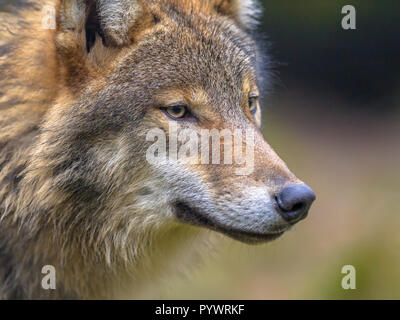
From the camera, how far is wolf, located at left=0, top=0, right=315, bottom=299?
4.34m

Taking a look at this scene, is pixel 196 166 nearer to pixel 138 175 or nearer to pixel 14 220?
pixel 138 175

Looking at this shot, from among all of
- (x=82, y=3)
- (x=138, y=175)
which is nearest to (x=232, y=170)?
(x=138, y=175)

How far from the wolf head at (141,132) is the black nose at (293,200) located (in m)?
0.15

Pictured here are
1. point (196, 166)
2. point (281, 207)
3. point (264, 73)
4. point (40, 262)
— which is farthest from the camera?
point (264, 73)

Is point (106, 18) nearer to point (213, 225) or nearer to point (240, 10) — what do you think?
point (240, 10)

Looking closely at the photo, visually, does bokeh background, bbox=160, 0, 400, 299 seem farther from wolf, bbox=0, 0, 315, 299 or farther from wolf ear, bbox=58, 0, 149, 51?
wolf ear, bbox=58, 0, 149, 51

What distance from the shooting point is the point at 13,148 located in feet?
14.9

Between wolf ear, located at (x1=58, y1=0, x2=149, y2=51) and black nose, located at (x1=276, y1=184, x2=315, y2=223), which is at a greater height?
wolf ear, located at (x1=58, y1=0, x2=149, y2=51)

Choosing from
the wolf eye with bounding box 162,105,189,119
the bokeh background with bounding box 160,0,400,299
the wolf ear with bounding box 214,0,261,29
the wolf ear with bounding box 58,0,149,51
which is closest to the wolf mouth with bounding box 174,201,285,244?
the wolf eye with bounding box 162,105,189,119

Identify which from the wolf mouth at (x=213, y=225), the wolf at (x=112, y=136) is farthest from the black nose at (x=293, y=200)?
the wolf mouth at (x=213, y=225)

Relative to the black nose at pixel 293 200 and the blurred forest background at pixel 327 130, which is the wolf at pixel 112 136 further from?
the blurred forest background at pixel 327 130

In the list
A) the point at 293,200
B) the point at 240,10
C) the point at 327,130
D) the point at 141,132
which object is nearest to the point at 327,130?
the point at 327,130

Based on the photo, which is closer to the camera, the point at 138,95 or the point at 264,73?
the point at 138,95

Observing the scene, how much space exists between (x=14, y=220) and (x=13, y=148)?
525 millimetres
